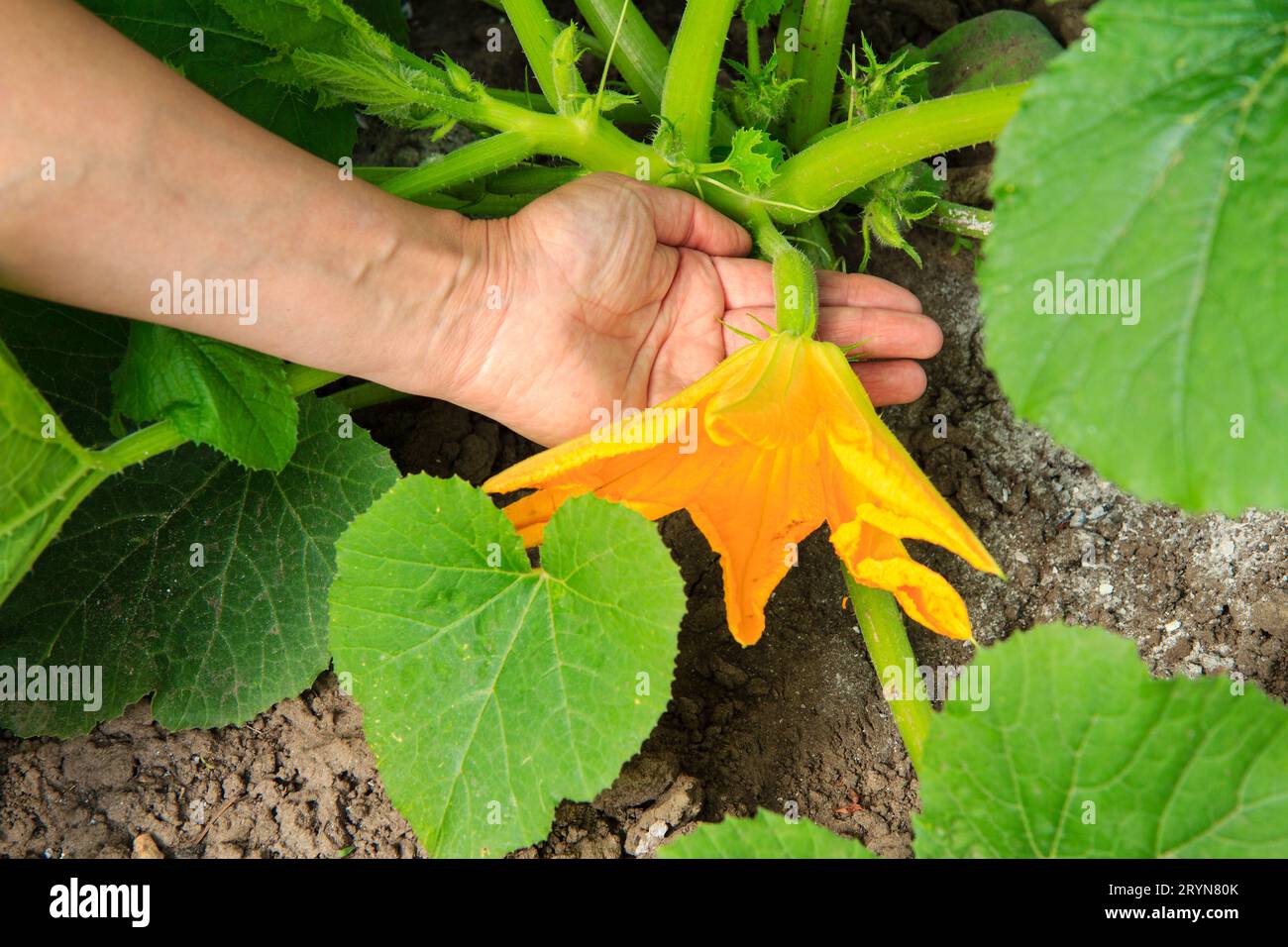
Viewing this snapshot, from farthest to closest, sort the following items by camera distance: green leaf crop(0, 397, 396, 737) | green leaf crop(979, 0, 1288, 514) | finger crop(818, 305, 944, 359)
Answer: finger crop(818, 305, 944, 359), green leaf crop(0, 397, 396, 737), green leaf crop(979, 0, 1288, 514)

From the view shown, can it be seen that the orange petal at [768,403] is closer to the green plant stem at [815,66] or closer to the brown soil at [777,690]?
the brown soil at [777,690]

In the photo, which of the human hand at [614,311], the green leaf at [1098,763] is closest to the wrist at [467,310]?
the human hand at [614,311]

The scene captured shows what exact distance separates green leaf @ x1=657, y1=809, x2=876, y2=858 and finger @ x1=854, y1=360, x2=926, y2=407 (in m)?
0.89

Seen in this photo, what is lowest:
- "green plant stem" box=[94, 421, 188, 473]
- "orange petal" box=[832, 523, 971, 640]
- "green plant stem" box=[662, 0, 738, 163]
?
"orange petal" box=[832, 523, 971, 640]

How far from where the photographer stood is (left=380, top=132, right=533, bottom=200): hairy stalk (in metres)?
1.90

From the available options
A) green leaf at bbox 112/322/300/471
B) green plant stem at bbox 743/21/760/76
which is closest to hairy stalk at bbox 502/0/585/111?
green plant stem at bbox 743/21/760/76

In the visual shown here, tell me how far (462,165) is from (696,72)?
43cm

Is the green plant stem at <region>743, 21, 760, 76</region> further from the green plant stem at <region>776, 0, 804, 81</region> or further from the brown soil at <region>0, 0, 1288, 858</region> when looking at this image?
the brown soil at <region>0, 0, 1288, 858</region>

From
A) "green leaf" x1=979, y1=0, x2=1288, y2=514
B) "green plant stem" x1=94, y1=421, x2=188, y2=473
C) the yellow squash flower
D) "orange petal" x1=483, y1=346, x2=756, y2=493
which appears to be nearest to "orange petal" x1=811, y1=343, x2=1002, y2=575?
the yellow squash flower

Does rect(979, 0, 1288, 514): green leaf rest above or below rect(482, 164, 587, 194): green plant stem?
below

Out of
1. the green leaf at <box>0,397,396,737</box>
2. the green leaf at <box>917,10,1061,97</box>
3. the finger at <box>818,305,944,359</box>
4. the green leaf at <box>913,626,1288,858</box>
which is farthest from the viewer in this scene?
the green leaf at <box>917,10,1061,97</box>

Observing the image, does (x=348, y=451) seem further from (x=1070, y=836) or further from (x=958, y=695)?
(x=1070, y=836)

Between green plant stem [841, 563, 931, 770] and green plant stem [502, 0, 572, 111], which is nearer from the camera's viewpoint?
green plant stem [841, 563, 931, 770]

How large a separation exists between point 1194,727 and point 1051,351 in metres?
0.54
